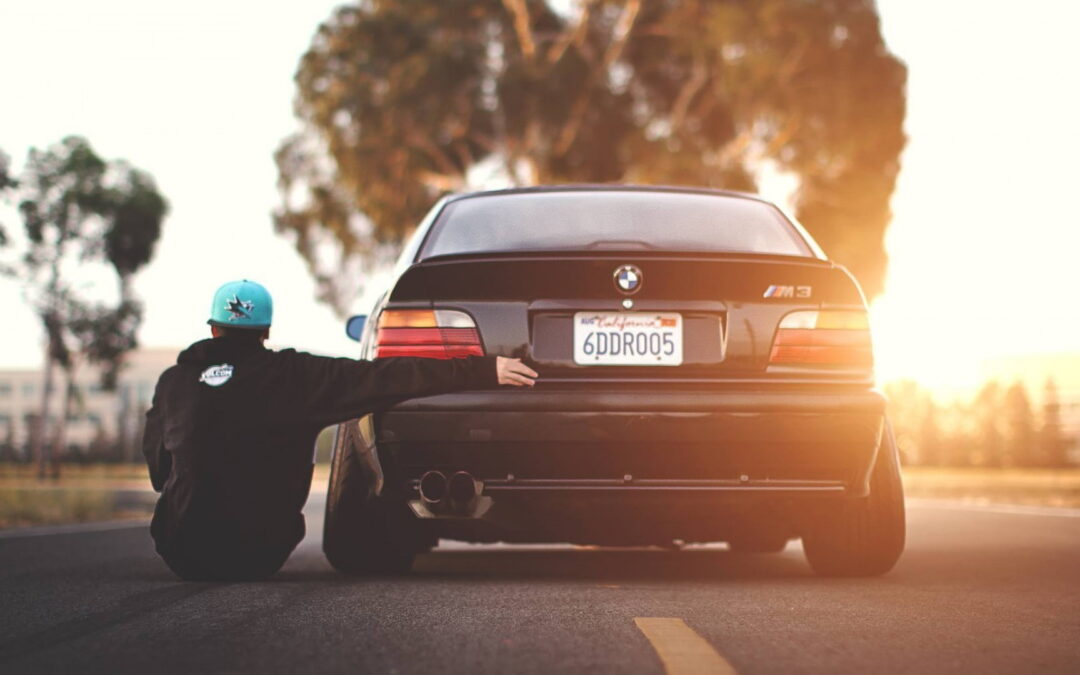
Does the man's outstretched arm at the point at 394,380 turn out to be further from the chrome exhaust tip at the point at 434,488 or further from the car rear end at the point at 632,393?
the chrome exhaust tip at the point at 434,488

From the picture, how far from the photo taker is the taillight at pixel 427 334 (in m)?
5.17

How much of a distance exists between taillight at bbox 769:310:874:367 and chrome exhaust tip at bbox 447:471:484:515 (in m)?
1.19

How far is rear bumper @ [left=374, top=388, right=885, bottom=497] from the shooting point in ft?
16.6

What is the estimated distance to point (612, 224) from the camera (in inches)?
233

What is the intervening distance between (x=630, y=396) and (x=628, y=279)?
1.42ft

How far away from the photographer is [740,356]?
5.20 m

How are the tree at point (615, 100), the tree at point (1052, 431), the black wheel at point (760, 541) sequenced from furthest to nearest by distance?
the tree at point (1052, 431)
the tree at point (615, 100)
the black wheel at point (760, 541)

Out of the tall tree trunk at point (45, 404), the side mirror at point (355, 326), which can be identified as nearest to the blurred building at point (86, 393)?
the tall tree trunk at point (45, 404)

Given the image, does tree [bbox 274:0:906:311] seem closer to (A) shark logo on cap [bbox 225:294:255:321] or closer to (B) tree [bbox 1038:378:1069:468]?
(B) tree [bbox 1038:378:1069:468]

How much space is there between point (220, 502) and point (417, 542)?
2.99ft

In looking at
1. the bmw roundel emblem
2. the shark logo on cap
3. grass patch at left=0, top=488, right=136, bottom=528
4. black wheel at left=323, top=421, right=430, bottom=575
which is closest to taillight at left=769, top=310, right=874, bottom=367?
the bmw roundel emblem

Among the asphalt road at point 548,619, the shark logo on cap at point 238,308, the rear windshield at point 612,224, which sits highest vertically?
the rear windshield at point 612,224

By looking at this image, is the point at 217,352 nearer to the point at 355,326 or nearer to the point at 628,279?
the point at 355,326

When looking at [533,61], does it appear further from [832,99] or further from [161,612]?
[161,612]
